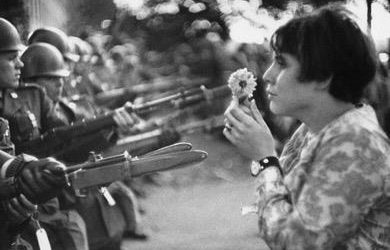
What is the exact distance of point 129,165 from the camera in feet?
5.62

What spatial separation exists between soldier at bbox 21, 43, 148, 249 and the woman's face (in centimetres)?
162

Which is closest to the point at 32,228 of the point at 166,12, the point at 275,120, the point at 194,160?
the point at 194,160

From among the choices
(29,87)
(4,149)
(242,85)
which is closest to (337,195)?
(242,85)

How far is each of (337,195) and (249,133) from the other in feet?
0.73

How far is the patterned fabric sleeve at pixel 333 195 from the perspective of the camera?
110cm

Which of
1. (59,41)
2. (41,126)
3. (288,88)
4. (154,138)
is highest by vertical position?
(288,88)

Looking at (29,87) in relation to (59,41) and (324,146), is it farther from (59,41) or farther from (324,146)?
(324,146)

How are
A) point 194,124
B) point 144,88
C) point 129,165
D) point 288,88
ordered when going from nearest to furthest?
point 288,88 → point 129,165 → point 194,124 → point 144,88

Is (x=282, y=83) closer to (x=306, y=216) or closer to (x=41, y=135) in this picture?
(x=306, y=216)

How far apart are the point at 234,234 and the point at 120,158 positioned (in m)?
2.17

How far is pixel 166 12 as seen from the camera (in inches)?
172

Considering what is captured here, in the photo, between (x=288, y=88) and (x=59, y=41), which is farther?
(x=59, y=41)

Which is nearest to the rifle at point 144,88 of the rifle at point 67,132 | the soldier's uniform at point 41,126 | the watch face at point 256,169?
the rifle at point 67,132

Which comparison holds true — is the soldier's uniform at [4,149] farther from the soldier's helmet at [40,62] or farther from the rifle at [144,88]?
the rifle at [144,88]
